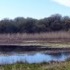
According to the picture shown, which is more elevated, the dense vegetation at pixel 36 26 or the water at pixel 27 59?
the dense vegetation at pixel 36 26

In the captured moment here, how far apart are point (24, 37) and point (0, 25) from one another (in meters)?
12.1

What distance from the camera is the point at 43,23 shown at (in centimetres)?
6525

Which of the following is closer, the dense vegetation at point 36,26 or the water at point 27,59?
the water at point 27,59

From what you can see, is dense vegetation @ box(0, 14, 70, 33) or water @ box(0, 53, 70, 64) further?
dense vegetation @ box(0, 14, 70, 33)

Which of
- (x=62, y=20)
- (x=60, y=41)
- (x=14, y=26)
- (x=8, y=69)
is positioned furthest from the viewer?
(x=62, y=20)

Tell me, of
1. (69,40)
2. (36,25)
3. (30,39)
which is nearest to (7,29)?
(36,25)

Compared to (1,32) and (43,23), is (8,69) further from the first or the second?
(43,23)

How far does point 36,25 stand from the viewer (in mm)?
63812

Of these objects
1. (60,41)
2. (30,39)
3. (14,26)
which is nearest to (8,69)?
(60,41)

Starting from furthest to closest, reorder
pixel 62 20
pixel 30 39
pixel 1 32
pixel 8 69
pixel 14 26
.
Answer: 1. pixel 62 20
2. pixel 14 26
3. pixel 1 32
4. pixel 30 39
5. pixel 8 69

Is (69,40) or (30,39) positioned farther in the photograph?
(30,39)

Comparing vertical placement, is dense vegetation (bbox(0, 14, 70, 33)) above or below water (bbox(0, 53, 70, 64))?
above

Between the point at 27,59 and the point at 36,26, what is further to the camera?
the point at 36,26

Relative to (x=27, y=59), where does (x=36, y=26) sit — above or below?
above
